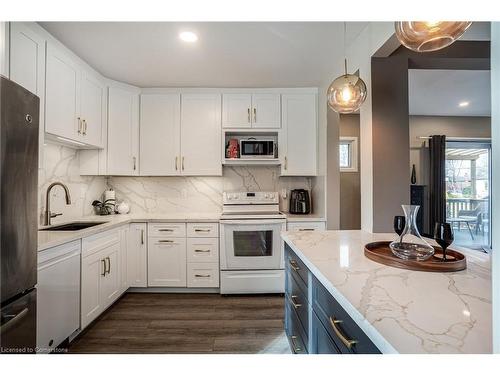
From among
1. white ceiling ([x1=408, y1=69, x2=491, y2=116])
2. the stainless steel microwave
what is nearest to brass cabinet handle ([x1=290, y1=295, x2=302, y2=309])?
the stainless steel microwave

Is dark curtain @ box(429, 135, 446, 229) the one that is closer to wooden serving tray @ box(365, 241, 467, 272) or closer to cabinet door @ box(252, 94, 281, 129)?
cabinet door @ box(252, 94, 281, 129)

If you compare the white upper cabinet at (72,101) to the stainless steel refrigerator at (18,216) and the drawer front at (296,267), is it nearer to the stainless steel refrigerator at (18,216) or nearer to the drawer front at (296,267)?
the stainless steel refrigerator at (18,216)

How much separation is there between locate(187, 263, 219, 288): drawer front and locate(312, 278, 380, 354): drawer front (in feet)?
5.74

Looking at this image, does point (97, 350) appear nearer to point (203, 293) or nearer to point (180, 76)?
point (203, 293)

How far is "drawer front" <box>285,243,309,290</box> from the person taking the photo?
1319 millimetres

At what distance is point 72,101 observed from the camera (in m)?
2.24

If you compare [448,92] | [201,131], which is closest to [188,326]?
[201,131]

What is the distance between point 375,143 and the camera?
1830mm

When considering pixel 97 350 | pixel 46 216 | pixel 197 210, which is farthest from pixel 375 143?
pixel 46 216

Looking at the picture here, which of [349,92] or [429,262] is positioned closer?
[429,262]

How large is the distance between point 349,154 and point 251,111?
2.04 metres

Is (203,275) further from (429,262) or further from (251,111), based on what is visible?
(429,262)

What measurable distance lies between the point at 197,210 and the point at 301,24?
2.37m

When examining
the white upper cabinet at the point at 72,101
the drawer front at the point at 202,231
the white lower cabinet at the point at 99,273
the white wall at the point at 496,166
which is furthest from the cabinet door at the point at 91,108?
the white wall at the point at 496,166
